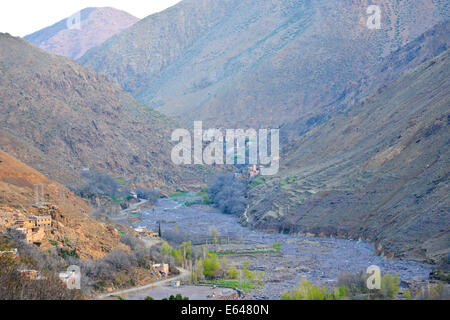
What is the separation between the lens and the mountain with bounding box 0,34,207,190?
74.5 metres

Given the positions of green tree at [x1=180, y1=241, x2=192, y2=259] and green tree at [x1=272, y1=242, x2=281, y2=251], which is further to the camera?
green tree at [x1=272, y1=242, x2=281, y2=251]

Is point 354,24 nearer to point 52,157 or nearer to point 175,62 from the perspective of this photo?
Answer: point 175,62

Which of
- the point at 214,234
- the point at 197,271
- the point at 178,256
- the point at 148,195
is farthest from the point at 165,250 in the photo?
the point at 148,195

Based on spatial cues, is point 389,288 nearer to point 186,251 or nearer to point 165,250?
point 186,251

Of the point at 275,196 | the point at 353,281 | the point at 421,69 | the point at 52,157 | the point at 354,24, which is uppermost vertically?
the point at 354,24

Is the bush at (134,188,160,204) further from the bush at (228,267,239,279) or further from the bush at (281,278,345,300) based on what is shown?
the bush at (281,278,345,300)

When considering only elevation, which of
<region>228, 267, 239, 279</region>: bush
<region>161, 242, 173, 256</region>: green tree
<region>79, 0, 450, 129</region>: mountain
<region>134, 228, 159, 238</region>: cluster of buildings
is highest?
<region>79, 0, 450, 129</region>: mountain

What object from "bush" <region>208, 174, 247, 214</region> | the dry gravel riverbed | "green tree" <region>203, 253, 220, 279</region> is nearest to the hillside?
"green tree" <region>203, 253, 220, 279</region>

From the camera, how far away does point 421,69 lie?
2965 inches

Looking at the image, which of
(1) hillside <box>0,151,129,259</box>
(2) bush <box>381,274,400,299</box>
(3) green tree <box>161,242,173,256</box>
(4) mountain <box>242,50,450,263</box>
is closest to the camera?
(2) bush <box>381,274,400,299</box>

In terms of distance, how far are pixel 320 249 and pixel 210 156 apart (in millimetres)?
51353

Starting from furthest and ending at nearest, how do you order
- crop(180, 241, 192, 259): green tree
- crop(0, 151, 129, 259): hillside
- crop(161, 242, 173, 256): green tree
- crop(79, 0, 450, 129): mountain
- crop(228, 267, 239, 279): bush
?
crop(79, 0, 450, 129): mountain, crop(161, 242, 173, 256): green tree, crop(180, 241, 192, 259): green tree, crop(228, 267, 239, 279): bush, crop(0, 151, 129, 259): hillside

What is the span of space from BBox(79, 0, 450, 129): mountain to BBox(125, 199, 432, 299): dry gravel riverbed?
49587 millimetres

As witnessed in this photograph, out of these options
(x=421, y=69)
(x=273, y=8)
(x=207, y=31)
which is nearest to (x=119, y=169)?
(x=421, y=69)
